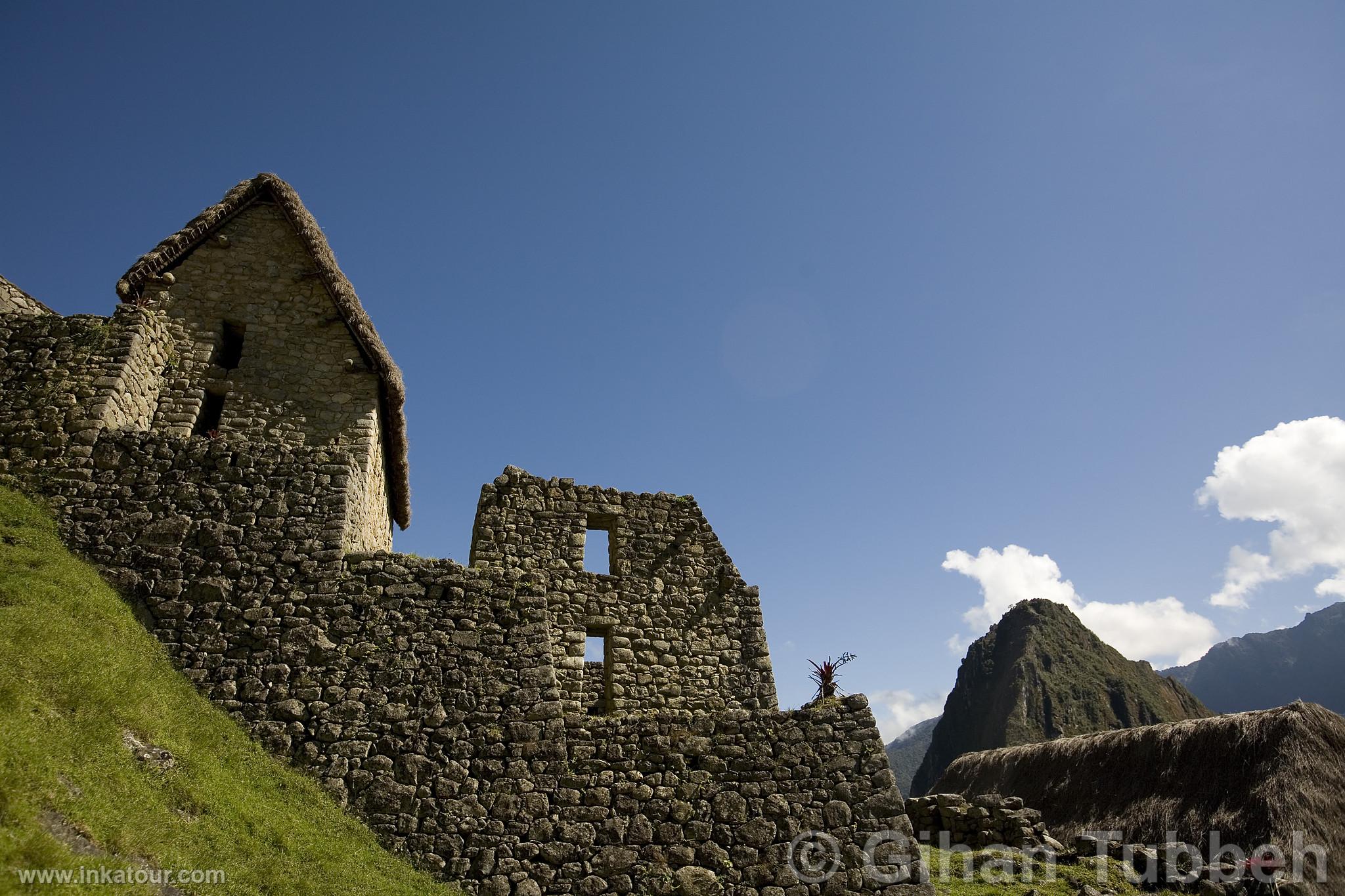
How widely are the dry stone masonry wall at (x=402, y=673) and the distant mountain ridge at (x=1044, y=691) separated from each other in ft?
114

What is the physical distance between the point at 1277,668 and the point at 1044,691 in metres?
76.0

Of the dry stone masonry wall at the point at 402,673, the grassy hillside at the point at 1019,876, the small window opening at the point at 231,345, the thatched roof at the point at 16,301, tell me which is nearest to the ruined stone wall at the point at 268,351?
the small window opening at the point at 231,345

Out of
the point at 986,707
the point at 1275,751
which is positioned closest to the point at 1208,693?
the point at 986,707

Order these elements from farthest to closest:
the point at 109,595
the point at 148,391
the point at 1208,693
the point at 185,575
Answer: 1. the point at 1208,693
2. the point at 148,391
3. the point at 185,575
4. the point at 109,595

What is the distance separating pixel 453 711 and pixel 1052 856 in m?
10.9

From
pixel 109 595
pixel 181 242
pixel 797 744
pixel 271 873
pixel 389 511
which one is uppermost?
pixel 181 242

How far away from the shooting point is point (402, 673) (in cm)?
870

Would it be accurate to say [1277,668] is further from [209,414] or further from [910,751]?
[209,414]

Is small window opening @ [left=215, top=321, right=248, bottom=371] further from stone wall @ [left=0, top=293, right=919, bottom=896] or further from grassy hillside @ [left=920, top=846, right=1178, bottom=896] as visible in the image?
grassy hillside @ [left=920, top=846, right=1178, bottom=896]

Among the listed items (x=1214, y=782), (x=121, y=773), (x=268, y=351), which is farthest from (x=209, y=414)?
(x=1214, y=782)

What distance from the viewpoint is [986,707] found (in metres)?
47.8

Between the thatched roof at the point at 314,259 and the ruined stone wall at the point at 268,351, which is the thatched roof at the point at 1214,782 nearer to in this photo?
the ruined stone wall at the point at 268,351

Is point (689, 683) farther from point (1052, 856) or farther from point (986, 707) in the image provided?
point (986, 707)

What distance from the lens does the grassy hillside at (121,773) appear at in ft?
16.1
